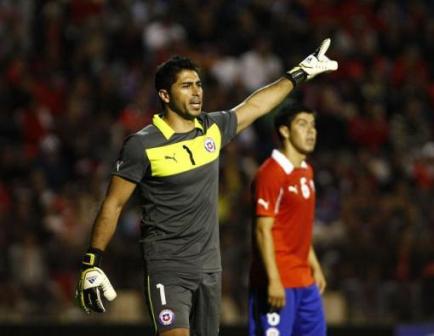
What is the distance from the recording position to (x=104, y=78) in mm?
15438

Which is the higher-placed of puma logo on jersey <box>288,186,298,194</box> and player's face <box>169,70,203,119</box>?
player's face <box>169,70,203,119</box>

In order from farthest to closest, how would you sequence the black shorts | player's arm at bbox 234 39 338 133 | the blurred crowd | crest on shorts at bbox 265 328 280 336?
the blurred crowd < crest on shorts at bbox 265 328 280 336 < player's arm at bbox 234 39 338 133 < the black shorts

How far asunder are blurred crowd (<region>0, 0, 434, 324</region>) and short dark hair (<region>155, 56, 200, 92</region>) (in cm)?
450

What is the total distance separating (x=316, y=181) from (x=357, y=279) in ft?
6.36

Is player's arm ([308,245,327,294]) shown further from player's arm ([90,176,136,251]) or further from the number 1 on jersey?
player's arm ([90,176,136,251])

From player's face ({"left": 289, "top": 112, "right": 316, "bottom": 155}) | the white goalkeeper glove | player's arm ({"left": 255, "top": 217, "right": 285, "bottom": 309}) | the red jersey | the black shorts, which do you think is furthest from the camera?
player's face ({"left": 289, "top": 112, "right": 316, "bottom": 155})

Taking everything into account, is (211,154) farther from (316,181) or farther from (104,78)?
A: (104,78)

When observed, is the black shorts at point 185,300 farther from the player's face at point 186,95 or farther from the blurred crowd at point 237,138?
the blurred crowd at point 237,138

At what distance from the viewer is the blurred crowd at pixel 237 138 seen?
1183cm

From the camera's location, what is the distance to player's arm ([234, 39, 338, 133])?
779 centimetres

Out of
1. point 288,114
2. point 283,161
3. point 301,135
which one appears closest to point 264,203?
point 283,161

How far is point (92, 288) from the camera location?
23.2ft

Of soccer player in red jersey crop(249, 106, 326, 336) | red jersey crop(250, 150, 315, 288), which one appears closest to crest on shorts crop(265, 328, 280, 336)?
soccer player in red jersey crop(249, 106, 326, 336)

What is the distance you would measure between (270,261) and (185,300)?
118 centimetres
